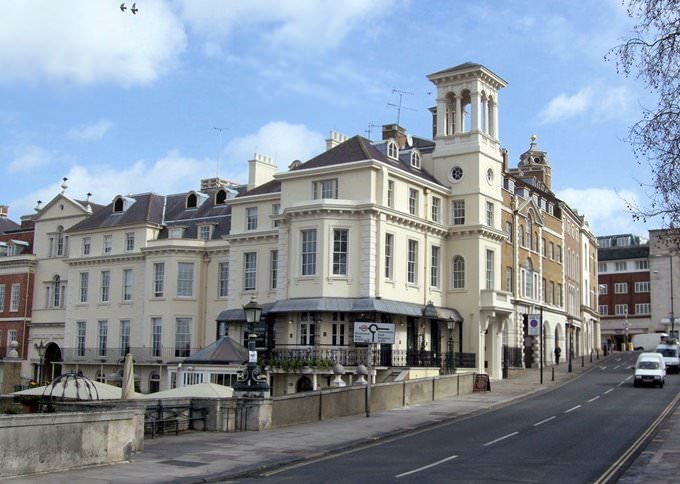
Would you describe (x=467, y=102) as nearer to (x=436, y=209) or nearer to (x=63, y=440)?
(x=436, y=209)

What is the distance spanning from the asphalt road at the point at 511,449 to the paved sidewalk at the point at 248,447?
27.6 inches

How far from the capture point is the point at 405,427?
87.4ft

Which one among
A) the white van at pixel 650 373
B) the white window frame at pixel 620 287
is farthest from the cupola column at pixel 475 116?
the white window frame at pixel 620 287

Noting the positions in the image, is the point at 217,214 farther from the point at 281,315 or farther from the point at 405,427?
the point at 405,427

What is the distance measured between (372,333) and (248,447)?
9.32m

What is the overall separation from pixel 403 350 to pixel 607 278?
71159 mm

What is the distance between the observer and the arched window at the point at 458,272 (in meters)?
48.2

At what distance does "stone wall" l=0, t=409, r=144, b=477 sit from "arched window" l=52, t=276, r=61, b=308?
4692cm

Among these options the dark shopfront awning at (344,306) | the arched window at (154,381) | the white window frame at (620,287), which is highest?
the white window frame at (620,287)

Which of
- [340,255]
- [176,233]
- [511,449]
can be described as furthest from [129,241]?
[511,449]

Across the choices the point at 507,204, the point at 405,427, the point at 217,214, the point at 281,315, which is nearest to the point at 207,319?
the point at 217,214

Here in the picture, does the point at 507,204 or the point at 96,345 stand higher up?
the point at 507,204

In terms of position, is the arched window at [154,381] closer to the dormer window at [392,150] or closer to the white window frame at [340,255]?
the white window frame at [340,255]

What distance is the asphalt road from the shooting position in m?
16.8
